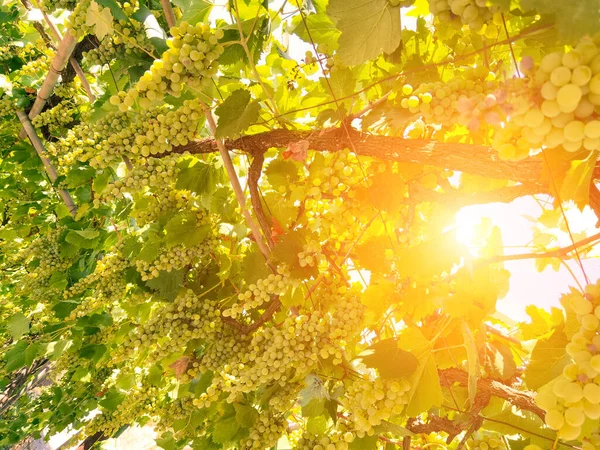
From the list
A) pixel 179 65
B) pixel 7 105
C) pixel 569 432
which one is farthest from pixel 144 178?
pixel 7 105

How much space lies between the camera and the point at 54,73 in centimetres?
284

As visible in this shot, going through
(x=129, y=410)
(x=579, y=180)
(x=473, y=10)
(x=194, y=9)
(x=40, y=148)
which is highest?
(x=40, y=148)

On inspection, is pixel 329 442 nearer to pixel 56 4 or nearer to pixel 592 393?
pixel 592 393

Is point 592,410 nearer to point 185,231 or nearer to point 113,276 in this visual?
point 185,231

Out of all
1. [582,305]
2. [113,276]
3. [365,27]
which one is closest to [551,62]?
[582,305]

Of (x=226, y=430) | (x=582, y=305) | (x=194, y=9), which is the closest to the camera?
(x=582, y=305)

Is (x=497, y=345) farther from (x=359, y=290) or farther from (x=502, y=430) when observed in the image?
(x=359, y=290)

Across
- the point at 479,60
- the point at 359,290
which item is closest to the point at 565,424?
the point at 359,290

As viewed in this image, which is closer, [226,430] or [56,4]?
[226,430]

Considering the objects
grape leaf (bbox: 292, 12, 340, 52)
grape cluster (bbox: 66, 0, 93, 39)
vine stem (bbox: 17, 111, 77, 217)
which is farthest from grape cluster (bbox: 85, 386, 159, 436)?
grape leaf (bbox: 292, 12, 340, 52)

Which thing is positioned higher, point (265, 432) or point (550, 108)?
point (550, 108)

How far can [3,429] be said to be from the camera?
17.0ft

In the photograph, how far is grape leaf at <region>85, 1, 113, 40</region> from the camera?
1.54 metres

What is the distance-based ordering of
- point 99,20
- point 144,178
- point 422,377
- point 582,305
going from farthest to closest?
point 99,20, point 144,178, point 422,377, point 582,305
